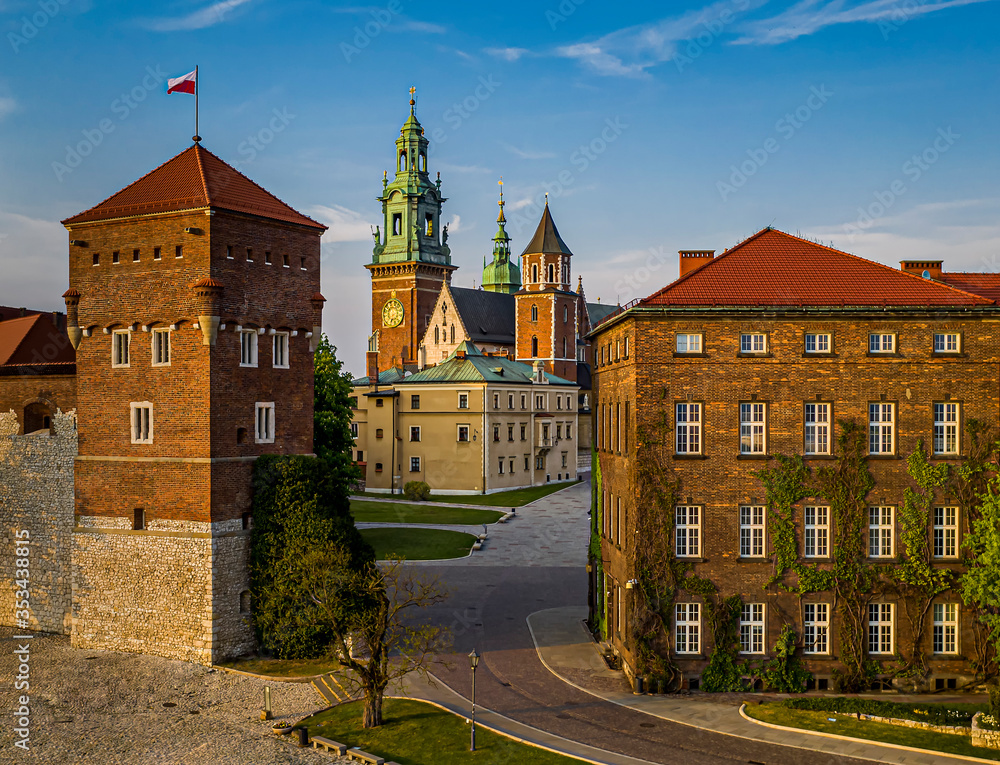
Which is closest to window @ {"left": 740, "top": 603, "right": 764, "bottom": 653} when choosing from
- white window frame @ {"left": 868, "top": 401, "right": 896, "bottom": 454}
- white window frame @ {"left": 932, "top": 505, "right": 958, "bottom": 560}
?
white window frame @ {"left": 932, "top": 505, "right": 958, "bottom": 560}

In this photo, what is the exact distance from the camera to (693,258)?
1501 inches

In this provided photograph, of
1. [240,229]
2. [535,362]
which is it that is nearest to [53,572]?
[240,229]

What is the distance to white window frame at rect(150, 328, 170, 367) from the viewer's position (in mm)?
38625

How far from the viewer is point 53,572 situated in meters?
42.9

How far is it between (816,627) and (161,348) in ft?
88.6

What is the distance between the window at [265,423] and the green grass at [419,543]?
15.9 m

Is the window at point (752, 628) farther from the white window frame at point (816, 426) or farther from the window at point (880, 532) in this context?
the white window frame at point (816, 426)

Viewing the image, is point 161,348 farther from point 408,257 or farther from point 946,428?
point 408,257

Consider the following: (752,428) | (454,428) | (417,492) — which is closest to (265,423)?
(752,428)

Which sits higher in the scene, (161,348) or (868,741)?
(161,348)

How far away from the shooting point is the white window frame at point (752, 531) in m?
32.2

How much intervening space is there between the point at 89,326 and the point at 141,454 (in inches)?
235

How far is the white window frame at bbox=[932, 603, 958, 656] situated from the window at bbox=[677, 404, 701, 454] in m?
9.64

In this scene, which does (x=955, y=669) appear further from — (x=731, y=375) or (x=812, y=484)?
(x=731, y=375)
